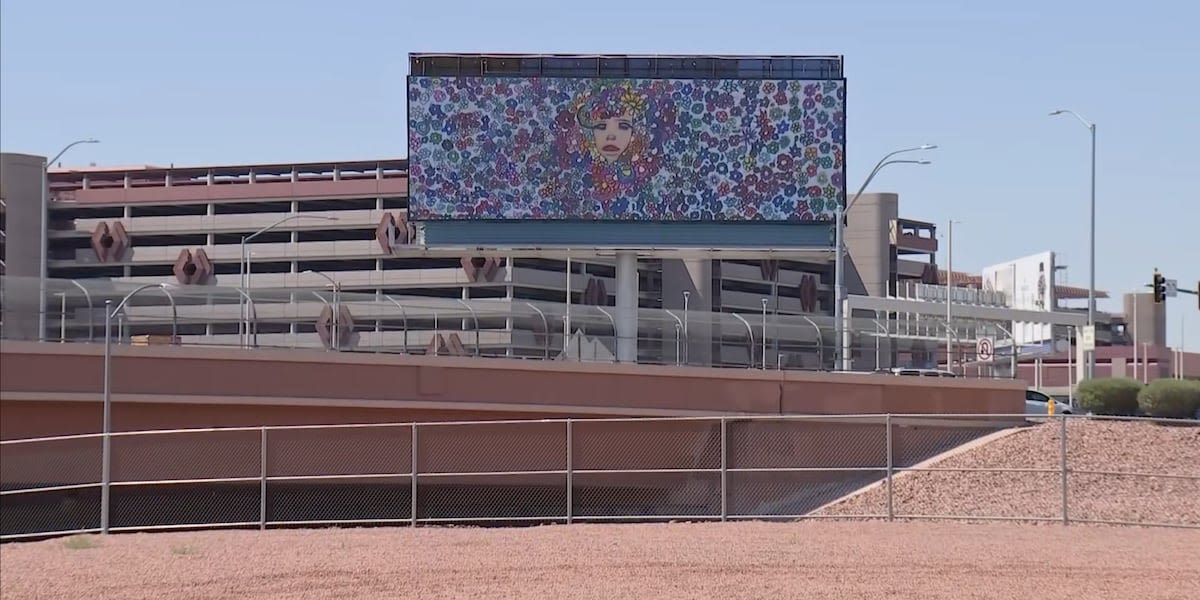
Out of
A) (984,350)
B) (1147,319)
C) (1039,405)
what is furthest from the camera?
(1147,319)

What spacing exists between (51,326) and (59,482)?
6.45 m

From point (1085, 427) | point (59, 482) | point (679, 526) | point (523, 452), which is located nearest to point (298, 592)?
point (679, 526)

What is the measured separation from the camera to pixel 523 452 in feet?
120

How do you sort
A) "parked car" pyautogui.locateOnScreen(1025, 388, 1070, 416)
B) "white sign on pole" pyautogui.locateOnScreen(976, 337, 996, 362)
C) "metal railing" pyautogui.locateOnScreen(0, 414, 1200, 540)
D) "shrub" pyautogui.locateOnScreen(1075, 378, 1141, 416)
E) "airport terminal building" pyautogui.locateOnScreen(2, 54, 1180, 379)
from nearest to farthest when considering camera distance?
1. "metal railing" pyautogui.locateOnScreen(0, 414, 1200, 540)
2. "airport terminal building" pyautogui.locateOnScreen(2, 54, 1180, 379)
3. "white sign on pole" pyautogui.locateOnScreen(976, 337, 996, 362)
4. "parked car" pyautogui.locateOnScreen(1025, 388, 1070, 416)
5. "shrub" pyautogui.locateOnScreen(1075, 378, 1141, 416)

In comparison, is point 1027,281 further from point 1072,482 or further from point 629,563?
point 629,563

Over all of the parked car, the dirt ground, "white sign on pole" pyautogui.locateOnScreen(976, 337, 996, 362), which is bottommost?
the dirt ground

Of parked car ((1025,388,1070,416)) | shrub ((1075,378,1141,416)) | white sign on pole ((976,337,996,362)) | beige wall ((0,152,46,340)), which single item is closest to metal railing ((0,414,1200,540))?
white sign on pole ((976,337,996,362))

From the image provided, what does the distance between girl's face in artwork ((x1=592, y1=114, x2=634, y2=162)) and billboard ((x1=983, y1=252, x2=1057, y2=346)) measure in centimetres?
5540

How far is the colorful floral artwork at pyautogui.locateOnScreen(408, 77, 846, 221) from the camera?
56.2m

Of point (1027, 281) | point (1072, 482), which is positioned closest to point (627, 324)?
point (1072, 482)

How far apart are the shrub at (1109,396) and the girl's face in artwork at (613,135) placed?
1921 cm

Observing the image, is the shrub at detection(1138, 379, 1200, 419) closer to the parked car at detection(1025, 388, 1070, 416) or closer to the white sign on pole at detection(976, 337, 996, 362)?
the parked car at detection(1025, 388, 1070, 416)

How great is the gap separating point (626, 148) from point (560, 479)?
21.8 metres

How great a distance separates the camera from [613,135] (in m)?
56.3
